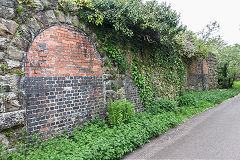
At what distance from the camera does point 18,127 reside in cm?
335

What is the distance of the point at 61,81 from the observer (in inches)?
166

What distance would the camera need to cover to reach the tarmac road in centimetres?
359

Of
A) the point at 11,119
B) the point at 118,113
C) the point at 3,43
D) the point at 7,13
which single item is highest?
the point at 7,13

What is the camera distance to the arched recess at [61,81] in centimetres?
370

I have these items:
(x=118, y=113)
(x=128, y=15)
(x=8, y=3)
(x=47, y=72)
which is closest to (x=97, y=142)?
(x=118, y=113)

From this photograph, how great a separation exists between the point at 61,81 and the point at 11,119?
141cm

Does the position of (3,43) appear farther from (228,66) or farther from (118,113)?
(228,66)

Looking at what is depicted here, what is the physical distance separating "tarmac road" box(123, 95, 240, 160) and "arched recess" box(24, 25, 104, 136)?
6.13ft

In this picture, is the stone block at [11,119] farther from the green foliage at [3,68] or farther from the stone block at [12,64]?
the stone block at [12,64]

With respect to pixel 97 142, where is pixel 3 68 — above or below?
above

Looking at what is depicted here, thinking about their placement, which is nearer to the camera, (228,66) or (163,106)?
(163,106)

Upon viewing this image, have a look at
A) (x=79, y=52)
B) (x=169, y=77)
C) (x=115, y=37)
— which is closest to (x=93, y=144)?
(x=79, y=52)

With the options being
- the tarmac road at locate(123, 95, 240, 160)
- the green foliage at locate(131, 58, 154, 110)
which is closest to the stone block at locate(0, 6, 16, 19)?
the tarmac road at locate(123, 95, 240, 160)

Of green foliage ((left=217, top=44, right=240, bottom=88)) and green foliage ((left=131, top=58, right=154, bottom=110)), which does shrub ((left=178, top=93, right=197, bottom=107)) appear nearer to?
green foliage ((left=131, top=58, right=154, bottom=110))
